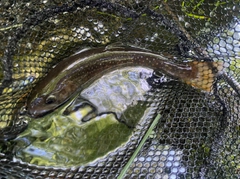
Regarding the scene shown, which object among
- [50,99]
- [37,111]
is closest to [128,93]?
[50,99]

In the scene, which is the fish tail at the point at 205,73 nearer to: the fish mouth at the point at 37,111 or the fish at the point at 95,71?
the fish at the point at 95,71

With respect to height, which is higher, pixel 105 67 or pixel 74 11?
pixel 74 11

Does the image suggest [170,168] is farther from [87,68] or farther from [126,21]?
[126,21]

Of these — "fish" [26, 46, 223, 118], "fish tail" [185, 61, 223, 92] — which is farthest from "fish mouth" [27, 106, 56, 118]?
"fish tail" [185, 61, 223, 92]

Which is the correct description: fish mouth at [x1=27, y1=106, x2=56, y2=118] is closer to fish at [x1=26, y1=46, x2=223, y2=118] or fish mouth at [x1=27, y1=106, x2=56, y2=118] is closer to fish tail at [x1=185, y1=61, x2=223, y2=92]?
A: fish at [x1=26, y1=46, x2=223, y2=118]

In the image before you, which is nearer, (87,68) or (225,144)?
(225,144)

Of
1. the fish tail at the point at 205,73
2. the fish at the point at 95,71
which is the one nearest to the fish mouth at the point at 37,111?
the fish at the point at 95,71

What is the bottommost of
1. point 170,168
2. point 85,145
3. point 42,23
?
point 170,168

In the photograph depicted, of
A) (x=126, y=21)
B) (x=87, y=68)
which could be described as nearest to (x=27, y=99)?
(x=87, y=68)
